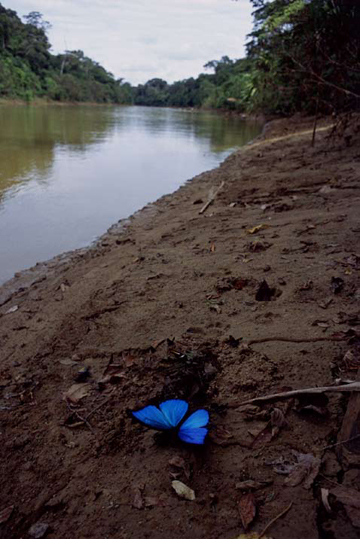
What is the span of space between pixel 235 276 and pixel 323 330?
3.79 feet

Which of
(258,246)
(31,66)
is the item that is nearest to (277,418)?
(258,246)

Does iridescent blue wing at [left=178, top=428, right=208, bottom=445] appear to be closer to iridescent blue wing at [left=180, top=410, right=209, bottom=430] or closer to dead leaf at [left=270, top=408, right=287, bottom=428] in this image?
iridescent blue wing at [left=180, top=410, right=209, bottom=430]

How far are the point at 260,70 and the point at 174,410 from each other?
767 inches

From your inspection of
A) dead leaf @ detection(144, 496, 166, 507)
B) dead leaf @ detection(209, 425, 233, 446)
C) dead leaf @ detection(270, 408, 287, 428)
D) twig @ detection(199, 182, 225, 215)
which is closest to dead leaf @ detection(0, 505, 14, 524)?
dead leaf @ detection(144, 496, 166, 507)

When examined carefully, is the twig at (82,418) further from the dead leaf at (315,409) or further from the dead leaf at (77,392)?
the dead leaf at (315,409)

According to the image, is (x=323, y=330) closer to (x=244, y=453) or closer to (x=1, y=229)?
(x=244, y=453)

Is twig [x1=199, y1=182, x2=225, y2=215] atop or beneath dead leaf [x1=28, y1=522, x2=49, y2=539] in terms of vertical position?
atop

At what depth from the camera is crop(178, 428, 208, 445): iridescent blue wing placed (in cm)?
156

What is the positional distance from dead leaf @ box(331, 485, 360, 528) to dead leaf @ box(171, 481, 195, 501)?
0.49 meters

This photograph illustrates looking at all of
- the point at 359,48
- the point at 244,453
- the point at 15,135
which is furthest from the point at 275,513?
the point at 15,135

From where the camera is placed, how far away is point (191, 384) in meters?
1.96

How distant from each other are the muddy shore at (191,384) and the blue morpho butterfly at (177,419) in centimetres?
8

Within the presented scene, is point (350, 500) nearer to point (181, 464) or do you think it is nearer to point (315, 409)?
A: point (315, 409)

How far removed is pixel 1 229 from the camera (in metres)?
6.57
